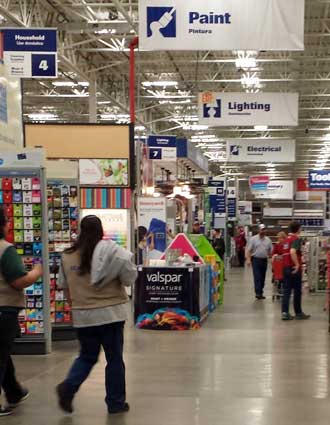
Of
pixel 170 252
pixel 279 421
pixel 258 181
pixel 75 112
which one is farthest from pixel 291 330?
pixel 258 181

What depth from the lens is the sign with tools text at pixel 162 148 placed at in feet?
53.9

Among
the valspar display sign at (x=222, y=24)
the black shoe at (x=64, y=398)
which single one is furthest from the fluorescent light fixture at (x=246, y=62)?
the black shoe at (x=64, y=398)

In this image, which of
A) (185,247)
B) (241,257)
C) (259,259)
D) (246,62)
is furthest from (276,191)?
(185,247)

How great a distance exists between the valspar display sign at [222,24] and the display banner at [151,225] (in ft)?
17.2

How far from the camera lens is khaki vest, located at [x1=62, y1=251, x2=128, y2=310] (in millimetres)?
4840

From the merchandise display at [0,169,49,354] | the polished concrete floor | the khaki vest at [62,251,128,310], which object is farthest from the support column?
the khaki vest at [62,251,128,310]

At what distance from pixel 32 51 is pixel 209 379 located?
6.98 m

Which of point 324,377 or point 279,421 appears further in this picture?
point 324,377

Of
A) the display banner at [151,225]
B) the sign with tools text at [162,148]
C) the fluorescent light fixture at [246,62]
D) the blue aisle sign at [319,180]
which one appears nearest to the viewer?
the display banner at [151,225]

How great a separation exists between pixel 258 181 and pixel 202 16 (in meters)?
29.6

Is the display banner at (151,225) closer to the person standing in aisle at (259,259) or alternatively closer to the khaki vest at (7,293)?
the person standing in aisle at (259,259)

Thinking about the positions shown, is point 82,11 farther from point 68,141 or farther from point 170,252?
point 170,252

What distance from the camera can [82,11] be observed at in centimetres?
1577

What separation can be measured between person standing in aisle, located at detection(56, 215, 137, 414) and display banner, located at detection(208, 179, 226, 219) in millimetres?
20308
